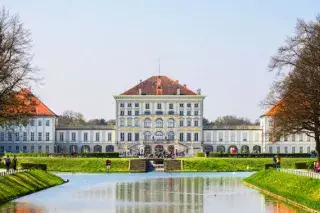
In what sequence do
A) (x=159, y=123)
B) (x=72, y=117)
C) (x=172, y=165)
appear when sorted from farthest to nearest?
(x=72, y=117)
(x=159, y=123)
(x=172, y=165)

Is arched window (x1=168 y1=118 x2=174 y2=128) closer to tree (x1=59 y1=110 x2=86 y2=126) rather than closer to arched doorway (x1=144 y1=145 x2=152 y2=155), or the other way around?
arched doorway (x1=144 y1=145 x2=152 y2=155)

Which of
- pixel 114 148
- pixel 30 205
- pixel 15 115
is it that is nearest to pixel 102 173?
pixel 15 115

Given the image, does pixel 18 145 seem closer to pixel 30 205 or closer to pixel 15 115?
pixel 15 115

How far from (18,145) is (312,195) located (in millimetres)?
82598

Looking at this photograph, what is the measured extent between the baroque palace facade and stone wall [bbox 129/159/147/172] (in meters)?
38.4

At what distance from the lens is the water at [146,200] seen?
32.0 metres

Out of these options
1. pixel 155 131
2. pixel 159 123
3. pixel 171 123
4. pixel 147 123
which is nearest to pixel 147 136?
pixel 155 131

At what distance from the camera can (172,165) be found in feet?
247

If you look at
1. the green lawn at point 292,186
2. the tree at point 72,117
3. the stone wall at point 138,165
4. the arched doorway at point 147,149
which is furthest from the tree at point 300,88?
the tree at point 72,117

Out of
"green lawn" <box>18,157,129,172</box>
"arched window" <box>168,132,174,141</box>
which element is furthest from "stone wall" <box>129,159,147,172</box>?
"arched window" <box>168,132,174,141</box>

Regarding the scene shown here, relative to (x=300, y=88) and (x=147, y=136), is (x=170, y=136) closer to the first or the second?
(x=147, y=136)

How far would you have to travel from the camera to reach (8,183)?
1529 inches

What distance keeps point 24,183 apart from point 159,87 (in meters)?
74.4

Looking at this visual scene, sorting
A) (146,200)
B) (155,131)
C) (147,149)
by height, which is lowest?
(146,200)
